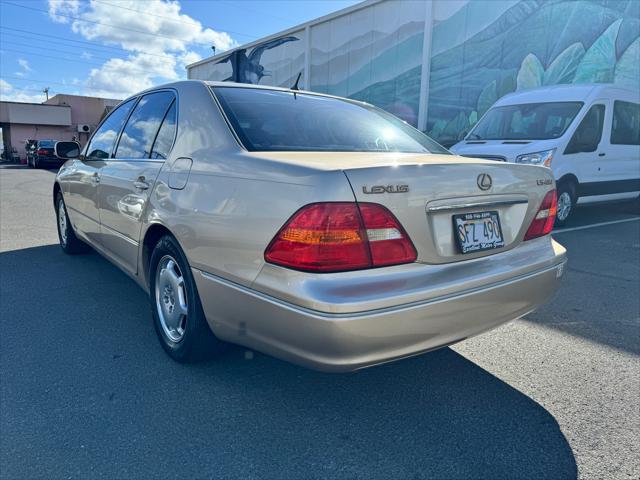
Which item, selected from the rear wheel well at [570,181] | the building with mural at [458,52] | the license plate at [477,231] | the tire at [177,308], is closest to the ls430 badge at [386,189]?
the license plate at [477,231]

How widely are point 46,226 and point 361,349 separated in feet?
22.1

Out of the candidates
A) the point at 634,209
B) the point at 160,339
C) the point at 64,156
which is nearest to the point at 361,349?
the point at 160,339

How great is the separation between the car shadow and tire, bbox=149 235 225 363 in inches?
4.9

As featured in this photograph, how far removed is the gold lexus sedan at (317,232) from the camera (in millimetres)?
1822

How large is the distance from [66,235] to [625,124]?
8.68 meters

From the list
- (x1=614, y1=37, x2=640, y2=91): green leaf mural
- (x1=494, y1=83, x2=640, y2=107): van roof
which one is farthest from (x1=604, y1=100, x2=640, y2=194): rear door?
(x1=614, y1=37, x2=640, y2=91): green leaf mural

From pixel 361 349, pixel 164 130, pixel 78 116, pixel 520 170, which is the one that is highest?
pixel 78 116

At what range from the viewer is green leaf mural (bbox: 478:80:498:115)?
38.2 feet

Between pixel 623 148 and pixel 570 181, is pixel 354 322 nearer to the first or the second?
pixel 570 181

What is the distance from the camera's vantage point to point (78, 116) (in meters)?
45.1

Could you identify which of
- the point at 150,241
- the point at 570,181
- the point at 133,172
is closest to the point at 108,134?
the point at 133,172

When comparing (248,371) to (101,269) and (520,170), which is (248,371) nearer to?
(520,170)

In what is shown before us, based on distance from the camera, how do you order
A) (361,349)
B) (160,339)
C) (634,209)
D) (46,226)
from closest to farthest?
(361,349)
(160,339)
(46,226)
(634,209)

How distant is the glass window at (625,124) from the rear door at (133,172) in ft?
25.0
